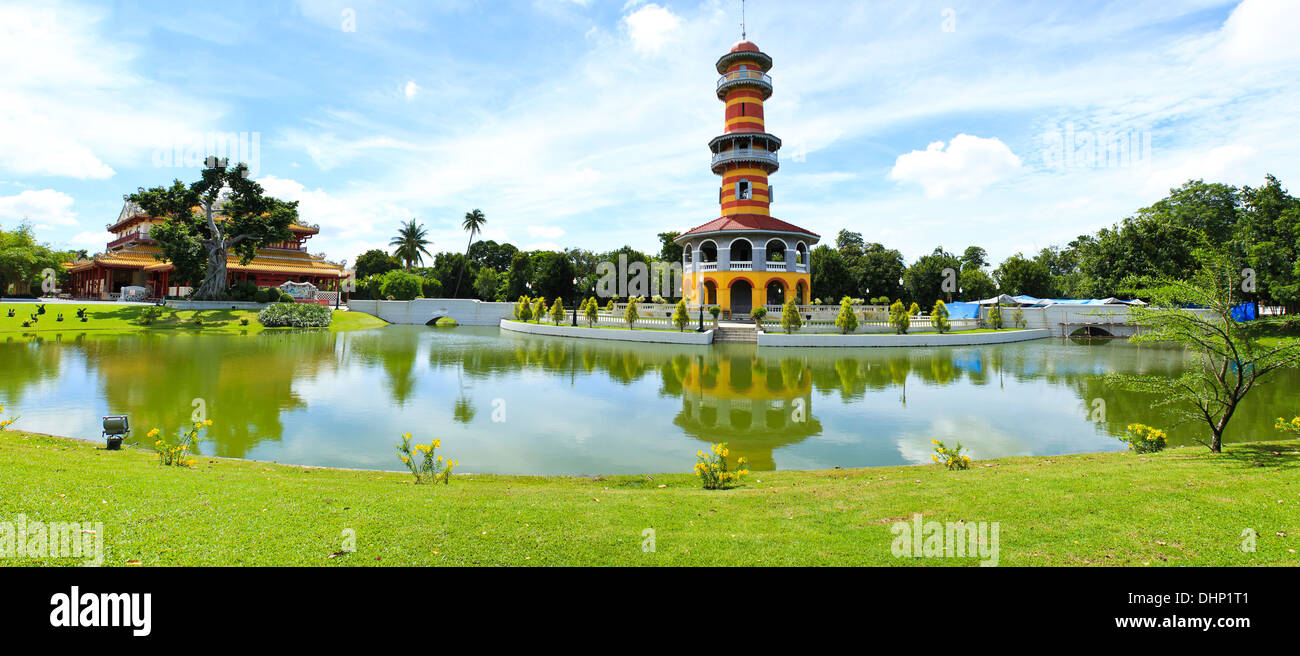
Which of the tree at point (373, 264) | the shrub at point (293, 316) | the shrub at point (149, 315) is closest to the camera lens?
the shrub at point (149, 315)

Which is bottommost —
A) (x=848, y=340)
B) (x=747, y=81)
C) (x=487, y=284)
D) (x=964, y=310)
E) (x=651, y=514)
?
(x=651, y=514)

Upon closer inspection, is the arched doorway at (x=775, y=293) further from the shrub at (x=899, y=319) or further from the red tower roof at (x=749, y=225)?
the shrub at (x=899, y=319)

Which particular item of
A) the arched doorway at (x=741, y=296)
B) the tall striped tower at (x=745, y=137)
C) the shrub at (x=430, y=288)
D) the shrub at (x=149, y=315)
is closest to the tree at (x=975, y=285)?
the tall striped tower at (x=745, y=137)

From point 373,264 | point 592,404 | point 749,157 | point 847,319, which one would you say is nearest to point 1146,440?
point 592,404

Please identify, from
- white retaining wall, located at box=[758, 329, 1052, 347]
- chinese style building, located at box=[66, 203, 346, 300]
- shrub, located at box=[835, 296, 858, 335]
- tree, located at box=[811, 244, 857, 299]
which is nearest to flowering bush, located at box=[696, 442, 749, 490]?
white retaining wall, located at box=[758, 329, 1052, 347]

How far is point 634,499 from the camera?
6418 millimetres

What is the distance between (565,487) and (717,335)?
1073 inches

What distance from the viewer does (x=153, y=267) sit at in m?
45.7

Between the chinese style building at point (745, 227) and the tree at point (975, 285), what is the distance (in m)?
25.8

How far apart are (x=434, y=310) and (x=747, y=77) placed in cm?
3556

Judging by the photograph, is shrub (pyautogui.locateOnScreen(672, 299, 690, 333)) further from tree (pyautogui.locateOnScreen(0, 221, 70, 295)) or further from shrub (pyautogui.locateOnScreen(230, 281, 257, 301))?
tree (pyautogui.locateOnScreen(0, 221, 70, 295))

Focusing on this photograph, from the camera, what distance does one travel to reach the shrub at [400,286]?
2189 inches

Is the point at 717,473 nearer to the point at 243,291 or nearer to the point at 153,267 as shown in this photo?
the point at 243,291
